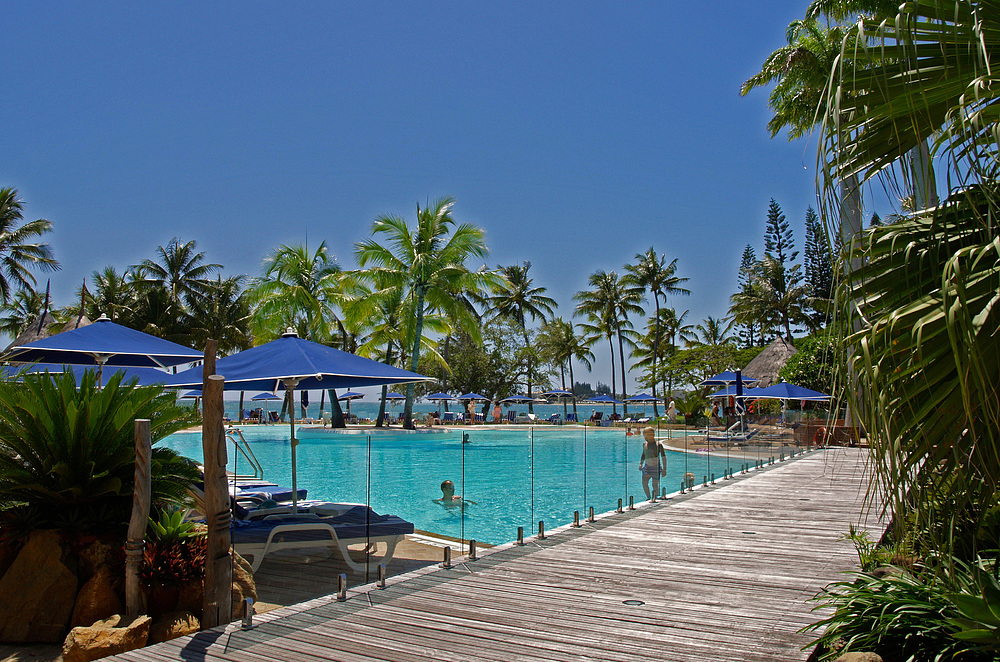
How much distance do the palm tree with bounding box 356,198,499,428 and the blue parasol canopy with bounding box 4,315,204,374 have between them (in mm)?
17256

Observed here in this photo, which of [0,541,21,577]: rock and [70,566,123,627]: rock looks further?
[0,541,21,577]: rock

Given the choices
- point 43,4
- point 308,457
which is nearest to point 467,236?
point 43,4

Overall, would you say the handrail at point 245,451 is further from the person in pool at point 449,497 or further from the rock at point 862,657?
the rock at point 862,657

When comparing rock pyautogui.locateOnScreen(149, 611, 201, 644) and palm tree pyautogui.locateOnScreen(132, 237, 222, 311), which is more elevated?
palm tree pyautogui.locateOnScreen(132, 237, 222, 311)

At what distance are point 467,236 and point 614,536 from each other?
2186cm

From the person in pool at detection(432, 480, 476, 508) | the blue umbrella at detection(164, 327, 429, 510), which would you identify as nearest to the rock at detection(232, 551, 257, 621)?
the blue umbrella at detection(164, 327, 429, 510)

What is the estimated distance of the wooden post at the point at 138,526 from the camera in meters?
4.90

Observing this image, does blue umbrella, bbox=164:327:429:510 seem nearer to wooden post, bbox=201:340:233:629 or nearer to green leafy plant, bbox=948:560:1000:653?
wooden post, bbox=201:340:233:629

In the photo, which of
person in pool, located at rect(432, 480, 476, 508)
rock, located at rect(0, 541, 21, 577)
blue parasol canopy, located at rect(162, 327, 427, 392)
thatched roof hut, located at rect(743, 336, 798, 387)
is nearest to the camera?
rock, located at rect(0, 541, 21, 577)

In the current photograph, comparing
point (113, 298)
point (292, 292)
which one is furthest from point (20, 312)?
point (292, 292)

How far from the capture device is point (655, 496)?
10.4 meters

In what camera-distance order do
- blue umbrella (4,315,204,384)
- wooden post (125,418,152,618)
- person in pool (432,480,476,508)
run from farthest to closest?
blue umbrella (4,315,204,384)
person in pool (432,480,476,508)
wooden post (125,418,152,618)

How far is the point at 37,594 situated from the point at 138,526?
0.93 metres

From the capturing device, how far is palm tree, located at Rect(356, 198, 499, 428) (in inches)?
1101
